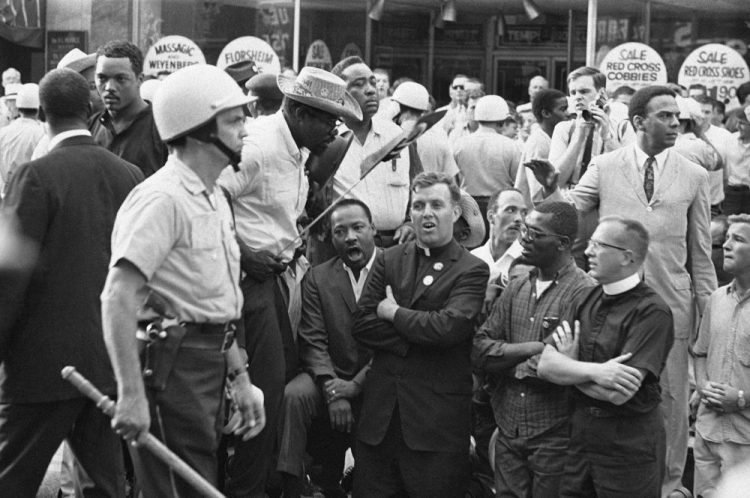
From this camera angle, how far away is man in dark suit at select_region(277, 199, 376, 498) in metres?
6.91

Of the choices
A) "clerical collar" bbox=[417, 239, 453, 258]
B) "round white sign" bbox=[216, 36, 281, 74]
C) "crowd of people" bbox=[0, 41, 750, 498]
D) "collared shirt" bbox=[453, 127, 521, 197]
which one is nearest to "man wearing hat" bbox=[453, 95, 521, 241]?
"collared shirt" bbox=[453, 127, 521, 197]

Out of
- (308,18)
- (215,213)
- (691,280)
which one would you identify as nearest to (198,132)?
(215,213)

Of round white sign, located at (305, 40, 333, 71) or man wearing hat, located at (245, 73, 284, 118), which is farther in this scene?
round white sign, located at (305, 40, 333, 71)

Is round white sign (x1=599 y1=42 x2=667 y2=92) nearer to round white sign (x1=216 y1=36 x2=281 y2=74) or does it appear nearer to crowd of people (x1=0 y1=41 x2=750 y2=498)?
round white sign (x1=216 y1=36 x2=281 y2=74)

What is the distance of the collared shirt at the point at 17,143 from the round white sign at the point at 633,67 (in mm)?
6358

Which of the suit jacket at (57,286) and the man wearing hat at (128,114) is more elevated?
the man wearing hat at (128,114)

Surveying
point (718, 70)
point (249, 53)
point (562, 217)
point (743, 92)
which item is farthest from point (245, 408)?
point (718, 70)

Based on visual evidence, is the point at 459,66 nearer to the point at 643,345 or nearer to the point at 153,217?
the point at 643,345

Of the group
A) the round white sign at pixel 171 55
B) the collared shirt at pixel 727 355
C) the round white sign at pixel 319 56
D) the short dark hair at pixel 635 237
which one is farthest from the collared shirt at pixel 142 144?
the round white sign at pixel 319 56

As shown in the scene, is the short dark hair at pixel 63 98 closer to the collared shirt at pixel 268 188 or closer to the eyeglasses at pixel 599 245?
the collared shirt at pixel 268 188

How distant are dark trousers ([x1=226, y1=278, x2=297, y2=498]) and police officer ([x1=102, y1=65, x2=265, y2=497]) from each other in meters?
1.59

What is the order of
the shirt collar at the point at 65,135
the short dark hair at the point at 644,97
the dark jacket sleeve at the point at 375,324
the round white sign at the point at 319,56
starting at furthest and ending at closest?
1. the round white sign at the point at 319,56
2. the short dark hair at the point at 644,97
3. the dark jacket sleeve at the point at 375,324
4. the shirt collar at the point at 65,135

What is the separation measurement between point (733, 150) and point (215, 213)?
9189mm

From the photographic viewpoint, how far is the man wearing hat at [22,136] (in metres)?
12.2
